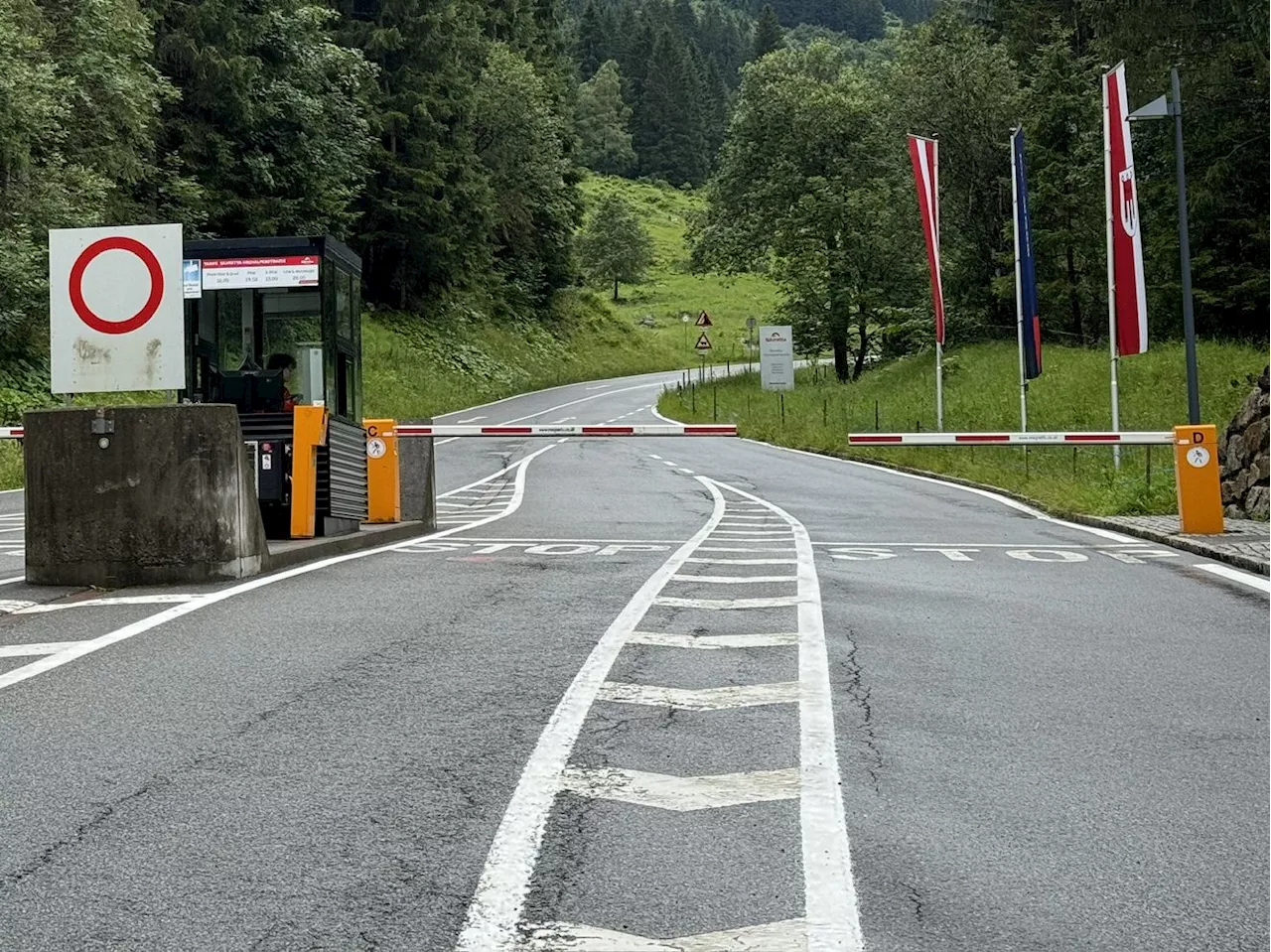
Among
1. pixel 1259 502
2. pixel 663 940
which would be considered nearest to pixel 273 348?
pixel 1259 502

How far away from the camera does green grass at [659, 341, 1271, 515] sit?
962 inches

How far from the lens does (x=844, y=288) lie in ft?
206

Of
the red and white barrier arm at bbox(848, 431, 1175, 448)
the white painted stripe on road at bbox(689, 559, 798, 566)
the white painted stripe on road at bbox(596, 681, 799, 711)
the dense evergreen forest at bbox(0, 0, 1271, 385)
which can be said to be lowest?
the white painted stripe on road at bbox(596, 681, 799, 711)

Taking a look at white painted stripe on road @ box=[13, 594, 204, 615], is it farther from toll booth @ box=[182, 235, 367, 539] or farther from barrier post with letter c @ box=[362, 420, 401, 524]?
barrier post with letter c @ box=[362, 420, 401, 524]

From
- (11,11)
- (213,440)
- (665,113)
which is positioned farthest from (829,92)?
(665,113)

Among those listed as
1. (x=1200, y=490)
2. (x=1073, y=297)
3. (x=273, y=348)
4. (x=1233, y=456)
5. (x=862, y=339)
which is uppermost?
(x=1073, y=297)

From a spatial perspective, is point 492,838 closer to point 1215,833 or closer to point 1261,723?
point 1215,833

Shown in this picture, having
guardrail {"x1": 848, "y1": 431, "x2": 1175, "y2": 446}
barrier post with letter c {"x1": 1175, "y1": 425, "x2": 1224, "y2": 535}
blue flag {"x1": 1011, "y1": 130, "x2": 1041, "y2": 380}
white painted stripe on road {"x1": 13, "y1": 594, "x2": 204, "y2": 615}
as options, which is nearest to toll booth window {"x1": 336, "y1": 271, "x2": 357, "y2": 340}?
white painted stripe on road {"x1": 13, "y1": 594, "x2": 204, "y2": 615}

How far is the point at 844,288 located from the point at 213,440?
53779 millimetres

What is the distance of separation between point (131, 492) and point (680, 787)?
6635 mm

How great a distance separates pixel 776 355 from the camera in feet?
181

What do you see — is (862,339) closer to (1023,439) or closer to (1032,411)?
(1032,411)

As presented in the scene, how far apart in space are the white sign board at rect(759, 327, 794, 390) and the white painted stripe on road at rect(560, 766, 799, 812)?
49543mm

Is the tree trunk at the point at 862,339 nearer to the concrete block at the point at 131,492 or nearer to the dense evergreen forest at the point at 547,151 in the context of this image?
the dense evergreen forest at the point at 547,151
